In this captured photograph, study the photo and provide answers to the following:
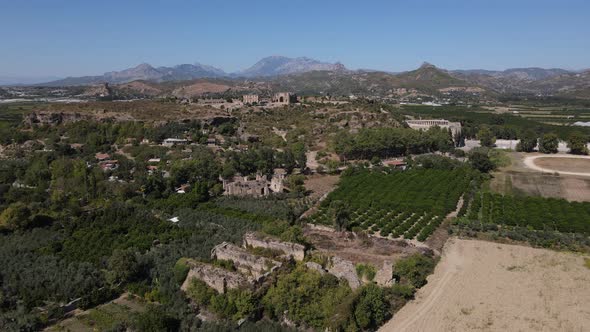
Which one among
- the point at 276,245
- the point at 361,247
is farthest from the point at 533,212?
the point at 276,245

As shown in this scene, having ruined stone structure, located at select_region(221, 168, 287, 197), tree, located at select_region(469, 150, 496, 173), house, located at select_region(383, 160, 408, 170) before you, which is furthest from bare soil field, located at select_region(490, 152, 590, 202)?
ruined stone structure, located at select_region(221, 168, 287, 197)

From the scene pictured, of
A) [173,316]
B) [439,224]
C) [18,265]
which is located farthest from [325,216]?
[18,265]

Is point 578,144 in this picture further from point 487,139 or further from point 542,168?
point 542,168

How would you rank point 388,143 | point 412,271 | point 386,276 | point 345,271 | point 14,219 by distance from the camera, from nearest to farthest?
point 345,271, point 386,276, point 412,271, point 14,219, point 388,143

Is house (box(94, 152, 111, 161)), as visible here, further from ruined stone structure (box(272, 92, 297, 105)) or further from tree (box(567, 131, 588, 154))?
tree (box(567, 131, 588, 154))

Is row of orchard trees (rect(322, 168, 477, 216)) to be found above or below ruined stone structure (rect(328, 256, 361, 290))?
below

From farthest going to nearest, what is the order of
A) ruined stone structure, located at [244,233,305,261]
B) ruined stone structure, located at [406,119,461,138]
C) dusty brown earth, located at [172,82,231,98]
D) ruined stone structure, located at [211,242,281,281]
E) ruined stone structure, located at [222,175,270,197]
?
dusty brown earth, located at [172,82,231,98] < ruined stone structure, located at [406,119,461,138] < ruined stone structure, located at [222,175,270,197] < ruined stone structure, located at [244,233,305,261] < ruined stone structure, located at [211,242,281,281]

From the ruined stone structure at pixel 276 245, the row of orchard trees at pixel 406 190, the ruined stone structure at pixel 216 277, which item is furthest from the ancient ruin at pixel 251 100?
the ruined stone structure at pixel 216 277
